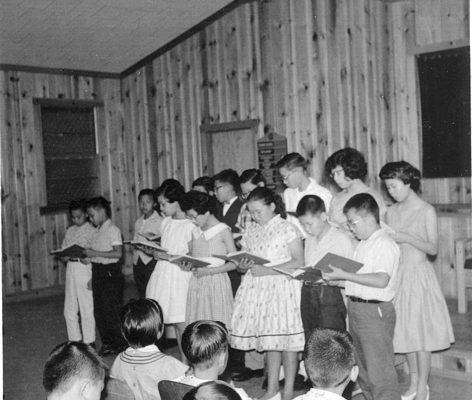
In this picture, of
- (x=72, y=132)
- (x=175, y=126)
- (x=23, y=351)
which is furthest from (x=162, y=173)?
(x=23, y=351)

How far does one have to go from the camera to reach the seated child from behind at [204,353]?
97.2 inches

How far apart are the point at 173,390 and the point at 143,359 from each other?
472 millimetres

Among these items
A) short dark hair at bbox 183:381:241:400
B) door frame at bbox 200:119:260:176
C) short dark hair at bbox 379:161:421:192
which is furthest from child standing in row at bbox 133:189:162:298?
short dark hair at bbox 183:381:241:400

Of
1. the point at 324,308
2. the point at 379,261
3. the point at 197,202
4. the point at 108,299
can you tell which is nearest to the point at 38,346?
the point at 108,299

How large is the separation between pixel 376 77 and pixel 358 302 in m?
3.65

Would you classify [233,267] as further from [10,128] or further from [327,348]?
[10,128]

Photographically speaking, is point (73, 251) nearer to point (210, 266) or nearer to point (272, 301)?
point (210, 266)

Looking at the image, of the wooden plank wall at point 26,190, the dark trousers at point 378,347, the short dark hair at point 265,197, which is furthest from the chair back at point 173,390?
the wooden plank wall at point 26,190

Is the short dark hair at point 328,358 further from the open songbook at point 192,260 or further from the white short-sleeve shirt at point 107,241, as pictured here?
the white short-sleeve shirt at point 107,241

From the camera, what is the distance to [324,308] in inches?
147

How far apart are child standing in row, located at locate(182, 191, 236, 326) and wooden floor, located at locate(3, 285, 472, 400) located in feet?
1.94

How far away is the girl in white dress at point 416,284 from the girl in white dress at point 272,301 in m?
0.60

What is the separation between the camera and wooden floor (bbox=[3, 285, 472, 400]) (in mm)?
4332

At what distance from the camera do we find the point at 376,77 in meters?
6.50
